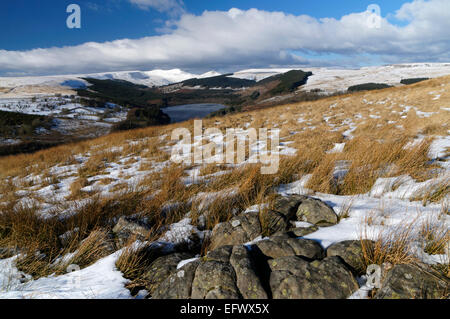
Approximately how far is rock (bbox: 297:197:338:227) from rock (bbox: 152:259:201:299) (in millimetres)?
1668

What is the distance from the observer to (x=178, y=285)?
1817 millimetres

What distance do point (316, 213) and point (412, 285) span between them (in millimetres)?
1290

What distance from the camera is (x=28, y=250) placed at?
99.2 inches

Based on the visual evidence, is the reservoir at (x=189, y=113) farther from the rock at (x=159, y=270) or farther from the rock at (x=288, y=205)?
the rock at (x=159, y=270)

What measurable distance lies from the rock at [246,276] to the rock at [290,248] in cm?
26

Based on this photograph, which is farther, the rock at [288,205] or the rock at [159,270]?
the rock at [288,205]

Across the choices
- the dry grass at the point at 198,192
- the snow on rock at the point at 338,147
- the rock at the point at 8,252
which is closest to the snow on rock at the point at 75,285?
the dry grass at the point at 198,192

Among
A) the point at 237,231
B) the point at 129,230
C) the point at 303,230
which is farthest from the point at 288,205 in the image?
the point at 129,230

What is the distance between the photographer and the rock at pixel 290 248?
201 cm

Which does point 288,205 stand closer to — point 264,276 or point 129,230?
point 264,276

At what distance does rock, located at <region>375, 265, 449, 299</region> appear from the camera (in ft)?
4.71
